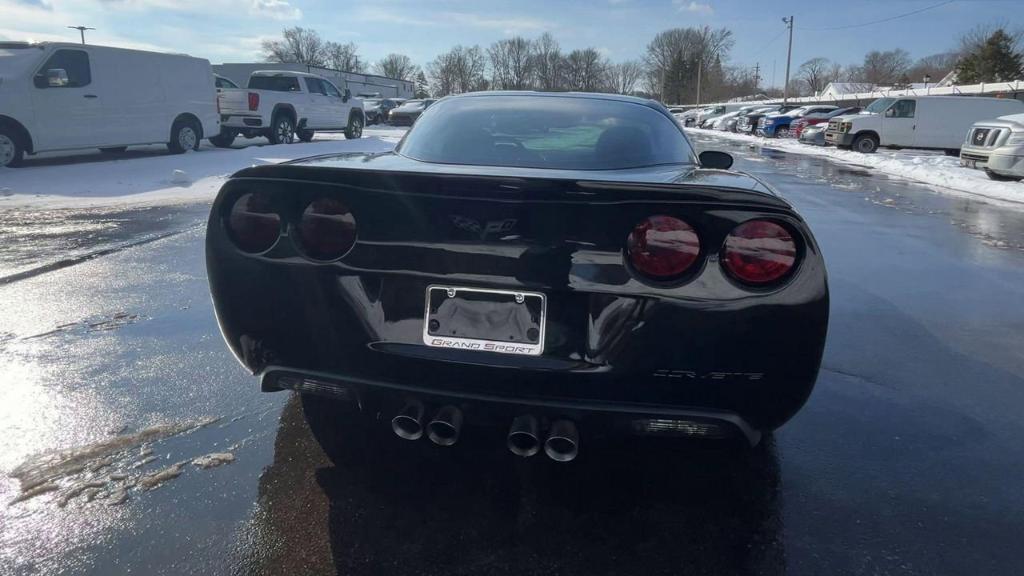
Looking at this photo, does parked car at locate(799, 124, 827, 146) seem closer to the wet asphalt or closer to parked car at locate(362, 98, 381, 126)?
parked car at locate(362, 98, 381, 126)

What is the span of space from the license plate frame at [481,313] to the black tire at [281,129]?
55.2 ft

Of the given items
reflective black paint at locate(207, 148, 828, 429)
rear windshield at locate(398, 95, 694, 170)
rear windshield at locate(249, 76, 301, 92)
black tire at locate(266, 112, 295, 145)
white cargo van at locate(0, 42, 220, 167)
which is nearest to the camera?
reflective black paint at locate(207, 148, 828, 429)

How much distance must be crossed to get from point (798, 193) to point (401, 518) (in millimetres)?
11201

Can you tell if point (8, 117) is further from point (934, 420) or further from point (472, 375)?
point (934, 420)

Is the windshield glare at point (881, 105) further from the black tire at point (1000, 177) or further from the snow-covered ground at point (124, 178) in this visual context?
the snow-covered ground at point (124, 178)

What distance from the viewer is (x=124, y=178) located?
11.5m

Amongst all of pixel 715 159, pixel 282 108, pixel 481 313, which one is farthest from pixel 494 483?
pixel 282 108

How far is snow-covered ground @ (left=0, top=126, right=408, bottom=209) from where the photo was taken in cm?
964

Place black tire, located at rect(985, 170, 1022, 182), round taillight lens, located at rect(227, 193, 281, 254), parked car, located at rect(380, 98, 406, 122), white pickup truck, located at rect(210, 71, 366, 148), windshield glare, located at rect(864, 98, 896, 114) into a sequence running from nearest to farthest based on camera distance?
round taillight lens, located at rect(227, 193, 281, 254)
black tire, located at rect(985, 170, 1022, 182)
white pickup truck, located at rect(210, 71, 366, 148)
windshield glare, located at rect(864, 98, 896, 114)
parked car, located at rect(380, 98, 406, 122)

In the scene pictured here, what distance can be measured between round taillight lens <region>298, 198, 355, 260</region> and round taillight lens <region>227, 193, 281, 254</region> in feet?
0.47

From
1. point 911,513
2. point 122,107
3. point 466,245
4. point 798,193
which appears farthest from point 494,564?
point 122,107

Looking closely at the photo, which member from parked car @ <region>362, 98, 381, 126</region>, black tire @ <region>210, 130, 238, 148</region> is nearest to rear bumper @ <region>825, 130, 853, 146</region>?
black tire @ <region>210, 130, 238, 148</region>

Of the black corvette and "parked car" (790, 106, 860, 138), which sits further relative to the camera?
"parked car" (790, 106, 860, 138)

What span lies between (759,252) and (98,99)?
46.7 ft
